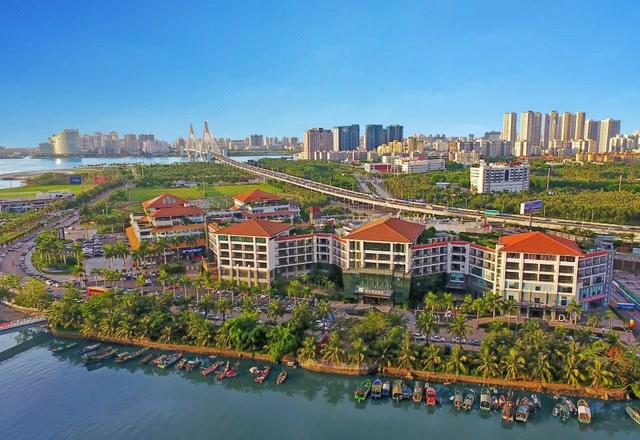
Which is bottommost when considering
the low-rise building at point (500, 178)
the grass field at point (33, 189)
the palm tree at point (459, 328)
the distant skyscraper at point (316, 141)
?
the palm tree at point (459, 328)

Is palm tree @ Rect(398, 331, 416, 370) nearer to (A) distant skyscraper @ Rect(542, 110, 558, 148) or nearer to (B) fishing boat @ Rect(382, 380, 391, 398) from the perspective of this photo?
(B) fishing boat @ Rect(382, 380, 391, 398)

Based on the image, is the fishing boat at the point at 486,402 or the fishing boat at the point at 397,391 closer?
the fishing boat at the point at 486,402

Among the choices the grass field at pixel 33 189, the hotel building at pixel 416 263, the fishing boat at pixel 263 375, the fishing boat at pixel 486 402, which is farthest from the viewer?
the grass field at pixel 33 189

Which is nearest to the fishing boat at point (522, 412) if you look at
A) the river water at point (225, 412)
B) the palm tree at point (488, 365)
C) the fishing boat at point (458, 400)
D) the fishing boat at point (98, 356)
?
the river water at point (225, 412)

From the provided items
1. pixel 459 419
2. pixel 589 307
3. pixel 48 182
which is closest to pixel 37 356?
pixel 459 419

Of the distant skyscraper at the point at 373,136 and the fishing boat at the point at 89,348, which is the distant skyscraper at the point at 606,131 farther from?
the fishing boat at the point at 89,348
